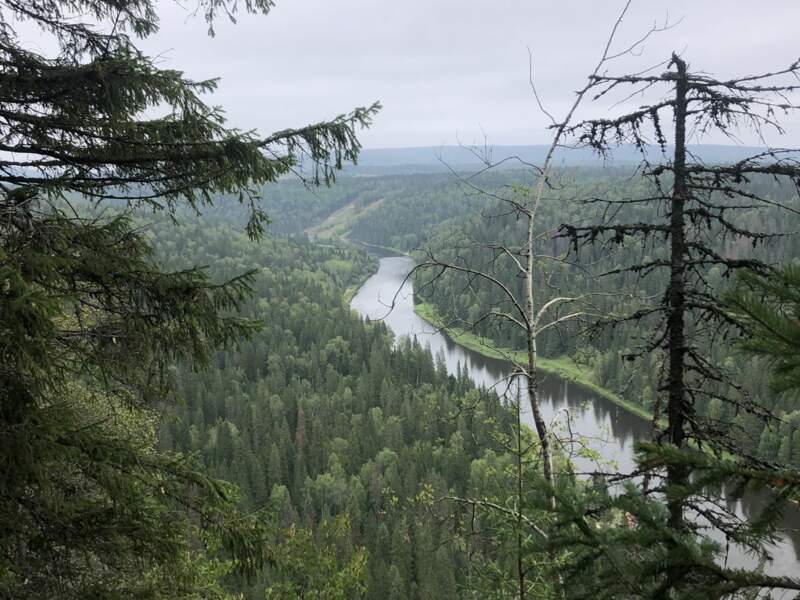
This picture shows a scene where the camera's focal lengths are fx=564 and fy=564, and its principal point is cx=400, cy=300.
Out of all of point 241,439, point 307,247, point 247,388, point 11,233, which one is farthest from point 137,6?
point 307,247

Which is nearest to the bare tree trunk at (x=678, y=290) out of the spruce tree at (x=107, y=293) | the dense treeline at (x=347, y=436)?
the spruce tree at (x=107, y=293)

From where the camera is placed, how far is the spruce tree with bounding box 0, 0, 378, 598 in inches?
156

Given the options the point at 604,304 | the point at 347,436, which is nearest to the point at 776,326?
the point at 347,436

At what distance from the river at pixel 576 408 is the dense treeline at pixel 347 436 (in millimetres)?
6990

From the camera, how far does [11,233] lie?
388cm

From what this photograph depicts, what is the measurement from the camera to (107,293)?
4.58m

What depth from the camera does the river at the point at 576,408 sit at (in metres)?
7.59

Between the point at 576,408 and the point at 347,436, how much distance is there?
49377 mm

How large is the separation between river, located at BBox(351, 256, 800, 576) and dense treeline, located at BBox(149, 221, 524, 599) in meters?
6.99

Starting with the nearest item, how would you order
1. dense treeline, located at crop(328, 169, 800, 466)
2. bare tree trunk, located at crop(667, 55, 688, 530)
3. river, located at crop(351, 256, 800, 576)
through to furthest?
1. bare tree trunk, located at crop(667, 55, 688, 530)
2. dense treeline, located at crop(328, 169, 800, 466)
3. river, located at crop(351, 256, 800, 576)

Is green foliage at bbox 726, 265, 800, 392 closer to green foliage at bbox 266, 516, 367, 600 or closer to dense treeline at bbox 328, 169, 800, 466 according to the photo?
dense treeline at bbox 328, 169, 800, 466

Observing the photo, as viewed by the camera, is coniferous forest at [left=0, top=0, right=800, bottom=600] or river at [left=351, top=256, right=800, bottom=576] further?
river at [left=351, top=256, right=800, bottom=576]

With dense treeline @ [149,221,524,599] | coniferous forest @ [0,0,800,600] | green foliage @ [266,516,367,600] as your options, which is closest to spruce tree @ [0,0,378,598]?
coniferous forest @ [0,0,800,600]

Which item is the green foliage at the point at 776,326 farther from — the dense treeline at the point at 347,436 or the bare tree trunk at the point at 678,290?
the dense treeline at the point at 347,436
